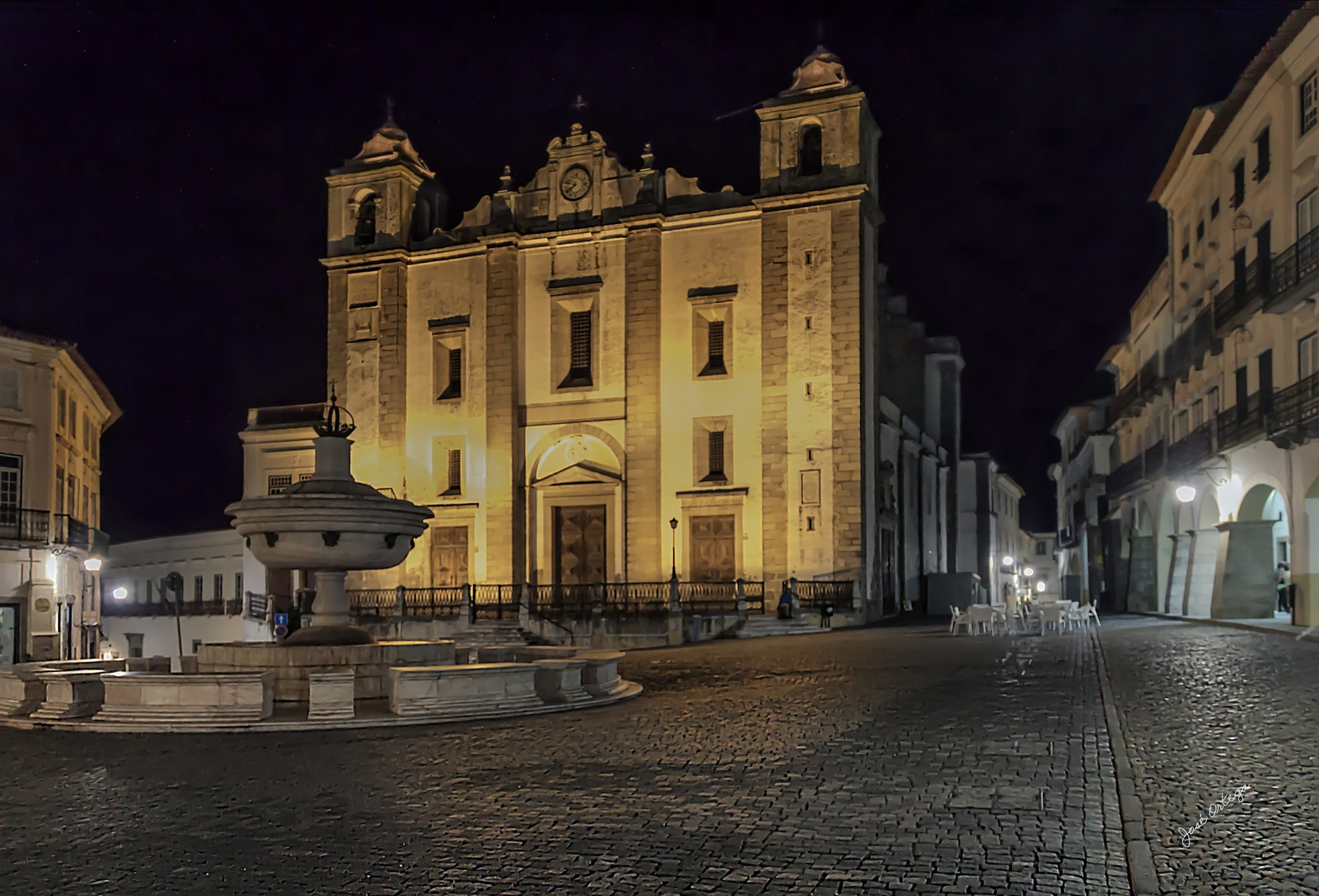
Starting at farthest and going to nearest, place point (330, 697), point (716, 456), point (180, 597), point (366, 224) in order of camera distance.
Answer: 1. point (180, 597)
2. point (366, 224)
3. point (716, 456)
4. point (330, 697)

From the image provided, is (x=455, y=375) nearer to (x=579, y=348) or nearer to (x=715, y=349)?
(x=579, y=348)

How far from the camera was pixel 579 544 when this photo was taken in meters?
36.7

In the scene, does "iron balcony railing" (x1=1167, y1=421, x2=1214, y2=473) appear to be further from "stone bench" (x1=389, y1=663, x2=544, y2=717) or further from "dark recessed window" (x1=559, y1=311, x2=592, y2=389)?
"stone bench" (x1=389, y1=663, x2=544, y2=717)

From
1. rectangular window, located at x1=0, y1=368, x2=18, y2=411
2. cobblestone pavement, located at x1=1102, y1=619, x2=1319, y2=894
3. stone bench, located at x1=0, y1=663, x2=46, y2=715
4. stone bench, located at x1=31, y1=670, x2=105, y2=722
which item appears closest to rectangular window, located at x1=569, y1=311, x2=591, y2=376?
rectangular window, located at x1=0, y1=368, x2=18, y2=411

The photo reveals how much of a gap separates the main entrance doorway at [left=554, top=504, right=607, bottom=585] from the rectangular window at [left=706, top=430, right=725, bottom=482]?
11.9 ft

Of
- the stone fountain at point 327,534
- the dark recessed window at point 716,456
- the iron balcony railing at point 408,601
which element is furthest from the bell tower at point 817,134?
the stone fountain at point 327,534

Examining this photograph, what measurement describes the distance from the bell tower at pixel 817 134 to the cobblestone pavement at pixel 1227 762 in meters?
19.7

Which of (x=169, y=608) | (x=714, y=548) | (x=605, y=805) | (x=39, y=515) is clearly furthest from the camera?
(x=169, y=608)

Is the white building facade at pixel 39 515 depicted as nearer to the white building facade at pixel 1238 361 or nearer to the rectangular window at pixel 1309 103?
the white building facade at pixel 1238 361

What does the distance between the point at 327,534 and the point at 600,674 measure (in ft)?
11.7

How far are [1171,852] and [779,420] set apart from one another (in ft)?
92.0

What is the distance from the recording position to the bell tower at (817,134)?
33781mm

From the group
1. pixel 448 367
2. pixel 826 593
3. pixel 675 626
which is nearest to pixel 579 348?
pixel 448 367

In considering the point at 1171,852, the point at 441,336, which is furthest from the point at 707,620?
the point at 1171,852
